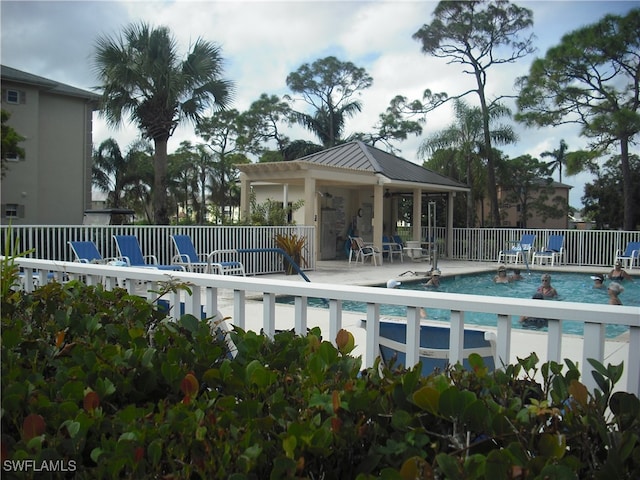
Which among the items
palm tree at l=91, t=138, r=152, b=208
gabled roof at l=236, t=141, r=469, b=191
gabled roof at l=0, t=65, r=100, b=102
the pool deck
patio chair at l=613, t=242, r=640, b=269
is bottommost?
the pool deck

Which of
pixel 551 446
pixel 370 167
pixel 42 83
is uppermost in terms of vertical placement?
pixel 42 83

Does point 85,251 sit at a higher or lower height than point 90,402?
lower

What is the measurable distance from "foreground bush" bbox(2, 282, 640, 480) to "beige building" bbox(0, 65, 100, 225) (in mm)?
24807

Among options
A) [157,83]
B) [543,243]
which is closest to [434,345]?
[157,83]

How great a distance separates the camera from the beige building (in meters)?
24.0

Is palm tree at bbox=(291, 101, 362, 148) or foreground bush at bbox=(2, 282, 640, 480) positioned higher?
palm tree at bbox=(291, 101, 362, 148)

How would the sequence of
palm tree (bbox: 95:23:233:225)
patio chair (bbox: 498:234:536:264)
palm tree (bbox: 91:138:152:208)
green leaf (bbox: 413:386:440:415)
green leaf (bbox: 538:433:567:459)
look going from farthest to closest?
1. palm tree (bbox: 91:138:152:208)
2. patio chair (bbox: 498:234:536:264)
3. palm tree (bbox: 95:23:233:225)
4. green leaf (bbox: 413:386:440:415)
5. green leaf (bbox: 538:433:567:459)

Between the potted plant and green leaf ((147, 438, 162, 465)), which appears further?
the potted plant

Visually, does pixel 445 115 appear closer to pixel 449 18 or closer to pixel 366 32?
pixel 449 18

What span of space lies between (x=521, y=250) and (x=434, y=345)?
17.1m

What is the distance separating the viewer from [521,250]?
19.4 m

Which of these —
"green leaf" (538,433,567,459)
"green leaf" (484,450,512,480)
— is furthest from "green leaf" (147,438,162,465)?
"green leaf" (538,433,567,459)

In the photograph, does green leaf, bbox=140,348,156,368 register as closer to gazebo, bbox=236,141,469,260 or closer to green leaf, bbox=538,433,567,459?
green leaf, bbox=538,433,567,459

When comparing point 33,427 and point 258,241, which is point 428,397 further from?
point 258,241
